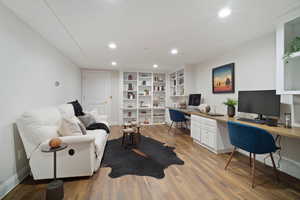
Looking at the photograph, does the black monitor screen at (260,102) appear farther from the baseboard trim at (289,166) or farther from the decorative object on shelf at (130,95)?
the decorative object on shelf at (130,95)

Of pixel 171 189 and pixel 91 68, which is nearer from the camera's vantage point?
pixel 171 189

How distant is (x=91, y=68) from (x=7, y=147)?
13.4 feet

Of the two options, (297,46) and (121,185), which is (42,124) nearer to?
(121,185)

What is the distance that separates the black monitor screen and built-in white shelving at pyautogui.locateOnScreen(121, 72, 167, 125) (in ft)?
12.0

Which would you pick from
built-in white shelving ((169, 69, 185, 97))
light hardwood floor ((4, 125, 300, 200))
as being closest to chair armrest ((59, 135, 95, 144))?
light hardwood floor ((4, 125, 300, 200))

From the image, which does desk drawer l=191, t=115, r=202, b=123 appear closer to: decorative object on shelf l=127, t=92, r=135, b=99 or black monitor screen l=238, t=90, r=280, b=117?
black monitor screen l=238, t=90, r=280, b=117

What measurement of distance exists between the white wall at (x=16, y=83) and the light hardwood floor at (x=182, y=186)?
348mm

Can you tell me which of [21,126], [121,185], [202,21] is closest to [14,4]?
[21,126]

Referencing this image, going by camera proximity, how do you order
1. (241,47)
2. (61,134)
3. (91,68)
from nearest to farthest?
(61,134)
(241,47)
(91,68)

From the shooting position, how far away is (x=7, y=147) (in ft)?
5.61

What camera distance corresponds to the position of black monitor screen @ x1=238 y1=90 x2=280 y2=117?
83.6 inches

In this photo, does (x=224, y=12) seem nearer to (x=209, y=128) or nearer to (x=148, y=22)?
(x=148, y=22)

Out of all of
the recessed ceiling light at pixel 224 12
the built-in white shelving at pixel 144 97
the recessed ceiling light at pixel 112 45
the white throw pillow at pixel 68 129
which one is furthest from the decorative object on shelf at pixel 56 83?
the recessed ceiling light at pixel 224 12

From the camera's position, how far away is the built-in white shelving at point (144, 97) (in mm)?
5750
